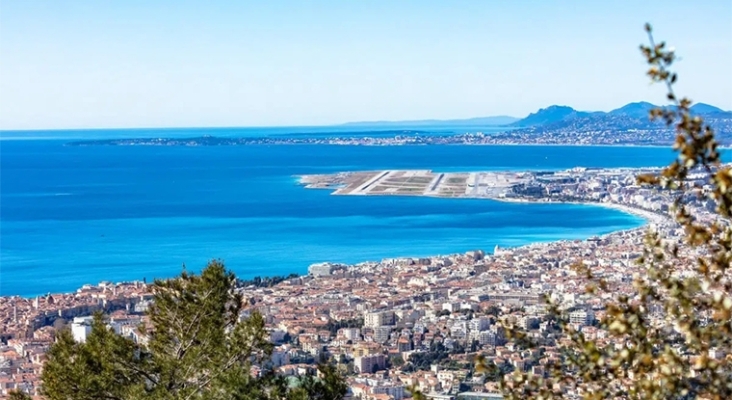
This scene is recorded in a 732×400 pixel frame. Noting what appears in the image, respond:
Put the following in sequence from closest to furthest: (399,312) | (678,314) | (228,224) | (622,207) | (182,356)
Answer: (678,314), (182,356), (399,312), (228,224), (622,207)

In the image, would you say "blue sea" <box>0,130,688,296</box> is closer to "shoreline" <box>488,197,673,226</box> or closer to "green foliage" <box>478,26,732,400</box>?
"shoreline" <box>488,197,673,226</box>

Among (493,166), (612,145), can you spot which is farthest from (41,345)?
(612,145)

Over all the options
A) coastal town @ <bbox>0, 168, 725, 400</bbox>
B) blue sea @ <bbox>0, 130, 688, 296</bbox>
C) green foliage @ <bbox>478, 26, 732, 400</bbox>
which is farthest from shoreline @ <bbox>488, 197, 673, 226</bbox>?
green foliage @ <bbox>478, 26, 732, 400</bbox>

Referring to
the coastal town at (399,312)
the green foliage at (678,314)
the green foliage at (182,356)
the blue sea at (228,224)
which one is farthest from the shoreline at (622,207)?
the green foliage at (678,314)

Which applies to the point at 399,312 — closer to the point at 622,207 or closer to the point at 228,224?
the point at 228,224

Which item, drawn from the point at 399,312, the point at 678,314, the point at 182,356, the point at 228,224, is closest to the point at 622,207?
the point at 228,224
